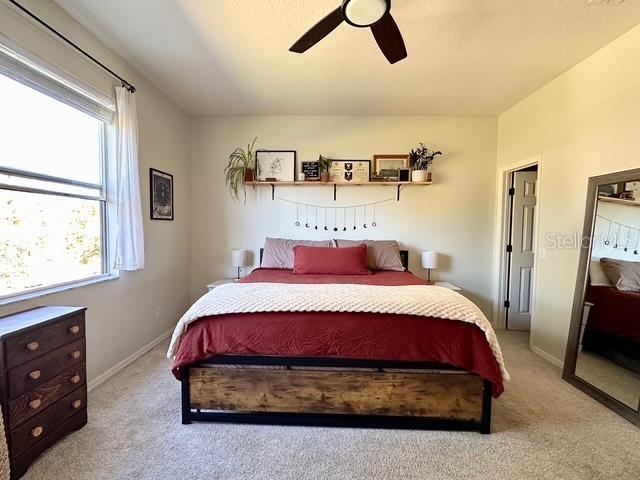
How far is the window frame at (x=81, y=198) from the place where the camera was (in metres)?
1.77

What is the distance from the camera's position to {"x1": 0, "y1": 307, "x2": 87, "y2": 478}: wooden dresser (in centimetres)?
142

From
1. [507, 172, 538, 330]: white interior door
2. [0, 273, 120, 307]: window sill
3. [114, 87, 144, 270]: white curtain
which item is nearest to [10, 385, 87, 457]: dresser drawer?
[0, 273, 120, 307]: window sill

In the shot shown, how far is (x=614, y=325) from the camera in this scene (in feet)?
7.36

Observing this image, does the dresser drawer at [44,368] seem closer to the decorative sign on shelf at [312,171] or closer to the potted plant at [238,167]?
the potted plant at [238,167]

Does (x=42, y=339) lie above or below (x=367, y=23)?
below

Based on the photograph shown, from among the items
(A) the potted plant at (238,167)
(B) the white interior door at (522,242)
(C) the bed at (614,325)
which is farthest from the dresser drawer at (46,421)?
(B) the white interior door at (522,242)

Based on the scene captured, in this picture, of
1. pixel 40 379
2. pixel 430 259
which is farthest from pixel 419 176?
pixel 40 379

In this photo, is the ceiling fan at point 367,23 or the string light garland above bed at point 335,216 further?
the string light garland above bed at point 335,216

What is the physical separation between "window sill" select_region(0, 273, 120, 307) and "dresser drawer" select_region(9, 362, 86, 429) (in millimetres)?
512

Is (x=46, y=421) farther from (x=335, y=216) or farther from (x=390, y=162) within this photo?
(x=390, y=162)

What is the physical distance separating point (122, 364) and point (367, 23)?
3202 millimetres

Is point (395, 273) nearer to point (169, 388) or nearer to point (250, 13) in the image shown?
point (169, 388)

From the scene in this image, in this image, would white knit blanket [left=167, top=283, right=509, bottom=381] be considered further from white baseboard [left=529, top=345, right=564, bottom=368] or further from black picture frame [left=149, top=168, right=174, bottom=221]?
black picture frame [left=149, top=168, right=174, bottom=221]

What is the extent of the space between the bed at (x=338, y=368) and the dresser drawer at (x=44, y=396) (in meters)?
0.59
